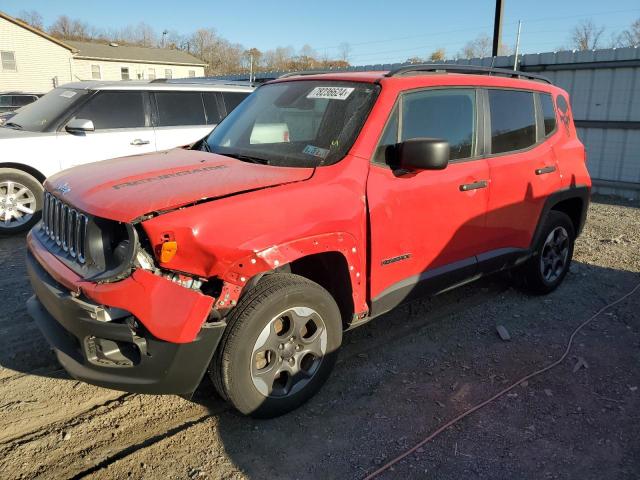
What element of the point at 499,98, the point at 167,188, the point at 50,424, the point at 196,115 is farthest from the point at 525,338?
the point at 196,115

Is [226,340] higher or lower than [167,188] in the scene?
lower

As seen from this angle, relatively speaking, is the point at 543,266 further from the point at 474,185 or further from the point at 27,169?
the point at 27,169

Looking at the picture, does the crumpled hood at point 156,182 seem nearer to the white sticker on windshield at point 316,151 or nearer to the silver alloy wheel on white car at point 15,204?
the white sticker on windshield at point 316,151

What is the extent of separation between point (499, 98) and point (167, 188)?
282cm

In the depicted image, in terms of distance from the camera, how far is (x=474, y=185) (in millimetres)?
3795

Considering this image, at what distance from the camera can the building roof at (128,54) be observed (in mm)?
44219

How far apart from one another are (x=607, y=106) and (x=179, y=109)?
7.93m

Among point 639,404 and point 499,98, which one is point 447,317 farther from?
point 499,98

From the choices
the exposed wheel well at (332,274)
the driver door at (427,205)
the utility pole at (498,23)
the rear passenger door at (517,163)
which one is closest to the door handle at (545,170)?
the rear passenger door at (517,163)

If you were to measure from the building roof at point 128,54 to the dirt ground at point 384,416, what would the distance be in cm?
4561

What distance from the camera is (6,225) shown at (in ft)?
21.3

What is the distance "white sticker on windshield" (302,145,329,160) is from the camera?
10.6 ft

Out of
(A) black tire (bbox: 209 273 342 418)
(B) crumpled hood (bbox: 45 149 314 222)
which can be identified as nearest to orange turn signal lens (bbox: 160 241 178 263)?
(B) crumpled hood (bbox: 45 149 314 222)

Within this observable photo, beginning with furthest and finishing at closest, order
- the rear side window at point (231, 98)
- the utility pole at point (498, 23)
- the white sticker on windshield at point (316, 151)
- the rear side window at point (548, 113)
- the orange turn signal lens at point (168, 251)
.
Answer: the utility pole at point (498, 23)
the rear side window at point (231, 98)
the rear side window at point (548, 113)
the white sticker on windshield at point (316, 151)
the orange turn signal lens at point (168, 251)
